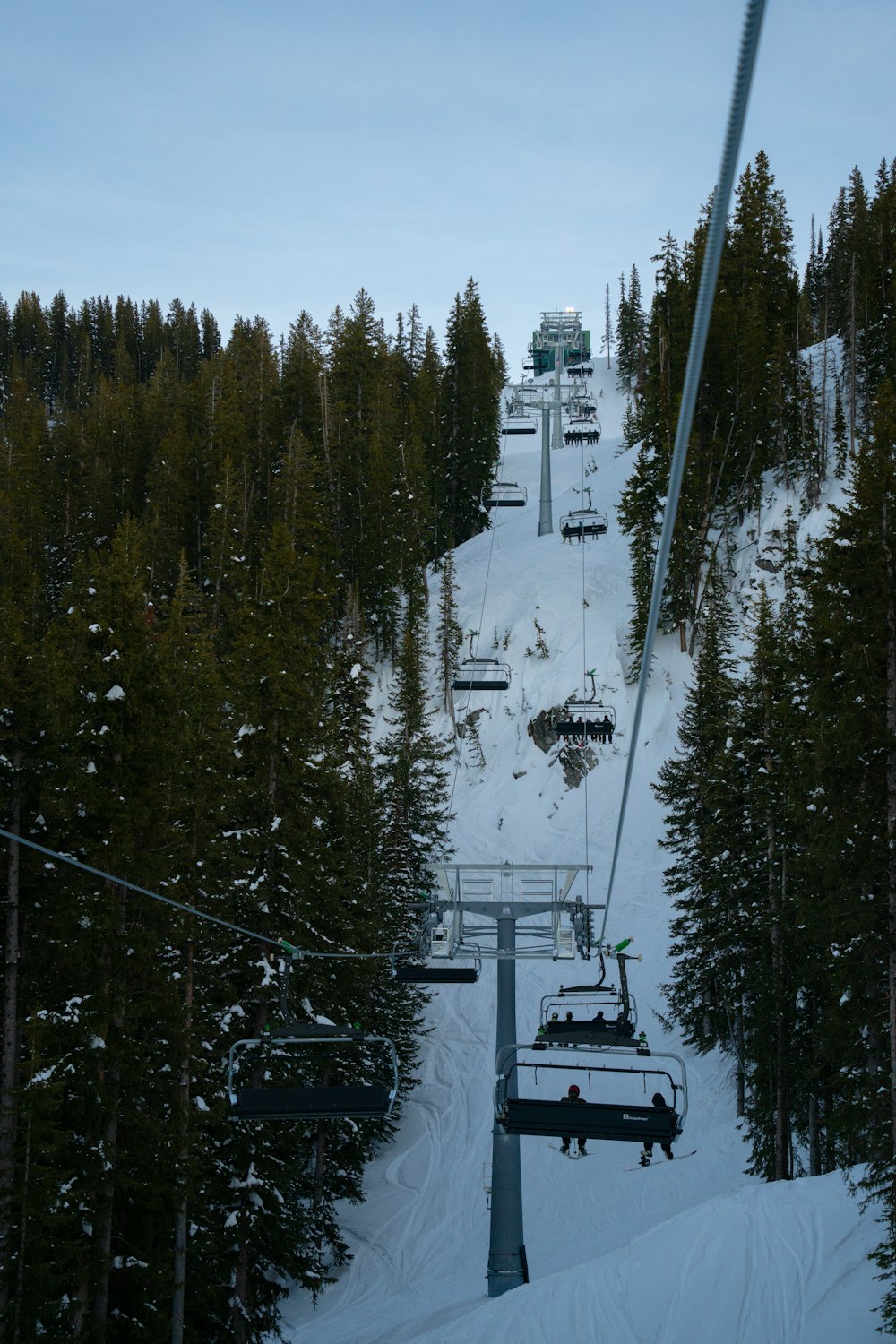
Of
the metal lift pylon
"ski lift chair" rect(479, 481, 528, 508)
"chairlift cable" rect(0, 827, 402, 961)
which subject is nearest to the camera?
"chairlift cable" rect(0, 827, 402, 961)

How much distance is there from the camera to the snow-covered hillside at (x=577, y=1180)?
17.6 m

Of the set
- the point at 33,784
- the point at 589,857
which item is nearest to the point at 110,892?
the point at 33,784

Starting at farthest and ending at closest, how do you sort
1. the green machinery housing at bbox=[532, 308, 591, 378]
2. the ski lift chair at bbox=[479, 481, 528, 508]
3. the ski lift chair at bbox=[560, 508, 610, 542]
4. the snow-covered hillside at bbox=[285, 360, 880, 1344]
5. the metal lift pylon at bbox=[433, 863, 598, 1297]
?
the green machinery housing at bbox=[532, 308, 591, 378], the ski lift chair at bbox=[479, 481, 528, 508], the ski lift chair at bbox=[560, 508, 610, 542], the metal lift pylon at bbox=[433, 863, 598, 1297], the snow-covered hillside at bbox=[285, 360, 880, 1344]

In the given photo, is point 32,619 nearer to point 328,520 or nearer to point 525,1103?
point 328,520

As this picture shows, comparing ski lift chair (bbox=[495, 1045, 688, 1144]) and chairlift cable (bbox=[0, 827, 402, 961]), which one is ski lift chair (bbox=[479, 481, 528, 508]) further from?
ski lift chair (bbox=[495, 1045, 688, 1144])

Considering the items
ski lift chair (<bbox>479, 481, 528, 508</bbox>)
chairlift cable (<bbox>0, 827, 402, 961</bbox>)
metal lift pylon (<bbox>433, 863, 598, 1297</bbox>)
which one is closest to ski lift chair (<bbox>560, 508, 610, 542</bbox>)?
ski lift chair (<bbox>479, 481, 528, 508</bbox>)

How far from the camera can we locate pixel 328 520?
179ft

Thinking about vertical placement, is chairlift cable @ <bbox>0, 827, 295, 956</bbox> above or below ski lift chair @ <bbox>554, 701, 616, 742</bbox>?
above

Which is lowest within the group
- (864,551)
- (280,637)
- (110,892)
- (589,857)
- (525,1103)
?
(589,857)

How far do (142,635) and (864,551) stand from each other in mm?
12265

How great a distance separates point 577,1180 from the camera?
28.4 m

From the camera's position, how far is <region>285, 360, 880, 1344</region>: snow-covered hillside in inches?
693

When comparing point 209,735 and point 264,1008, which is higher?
point 209,735

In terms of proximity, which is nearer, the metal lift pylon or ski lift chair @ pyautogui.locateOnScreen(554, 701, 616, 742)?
the metal lift pylon
